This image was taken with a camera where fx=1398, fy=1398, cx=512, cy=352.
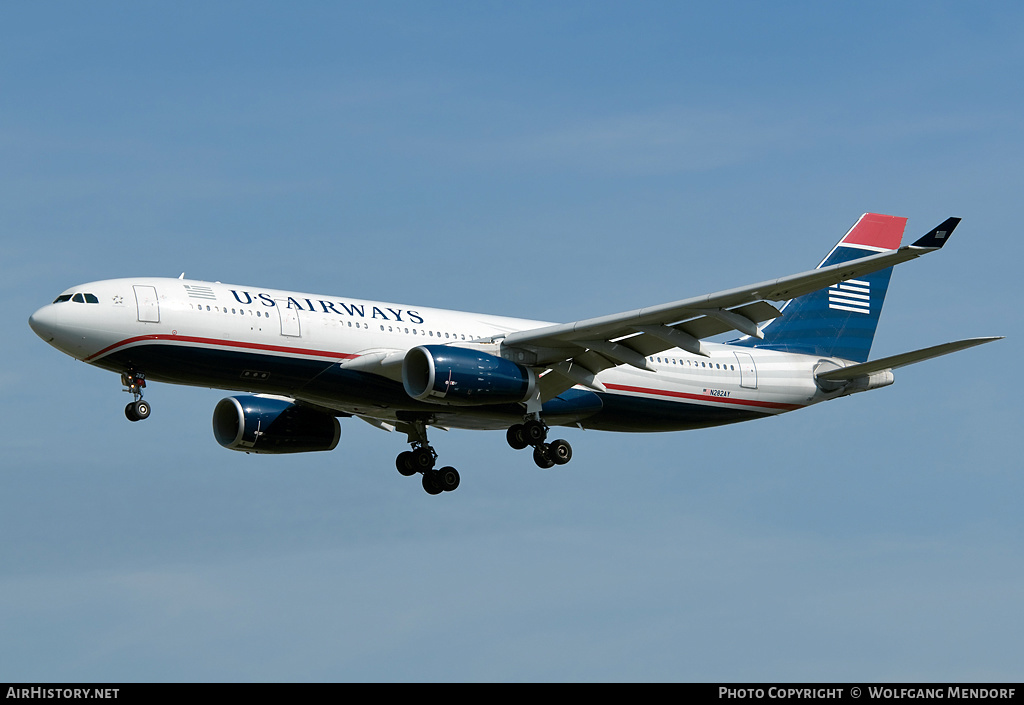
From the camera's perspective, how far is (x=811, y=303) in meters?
47.1

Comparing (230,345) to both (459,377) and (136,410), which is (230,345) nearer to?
(136,410)

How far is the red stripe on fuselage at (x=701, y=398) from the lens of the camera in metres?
42.2

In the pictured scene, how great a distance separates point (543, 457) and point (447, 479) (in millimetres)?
4733

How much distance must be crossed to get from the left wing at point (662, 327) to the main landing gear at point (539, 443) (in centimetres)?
102

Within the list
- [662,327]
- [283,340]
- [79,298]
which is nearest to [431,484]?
[283,340]

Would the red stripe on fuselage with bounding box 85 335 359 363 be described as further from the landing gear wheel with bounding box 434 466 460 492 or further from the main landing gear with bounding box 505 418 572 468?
the landing gear wheel with bounding box 434 466 460 492

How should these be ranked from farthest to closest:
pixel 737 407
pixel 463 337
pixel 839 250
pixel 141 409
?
pixel 839 250
pixel 737 407
pixel 463 337
pixel 141 409

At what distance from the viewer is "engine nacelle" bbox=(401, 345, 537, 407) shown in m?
37.0

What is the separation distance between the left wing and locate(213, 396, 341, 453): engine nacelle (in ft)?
25.8

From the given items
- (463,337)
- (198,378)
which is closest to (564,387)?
(463,337)

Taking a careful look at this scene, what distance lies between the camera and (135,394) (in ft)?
121

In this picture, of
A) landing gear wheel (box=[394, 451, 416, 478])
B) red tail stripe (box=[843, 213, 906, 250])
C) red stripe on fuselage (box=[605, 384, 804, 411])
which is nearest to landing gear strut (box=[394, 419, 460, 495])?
landing gear wheel (box=[394, 451, 416, 478])
